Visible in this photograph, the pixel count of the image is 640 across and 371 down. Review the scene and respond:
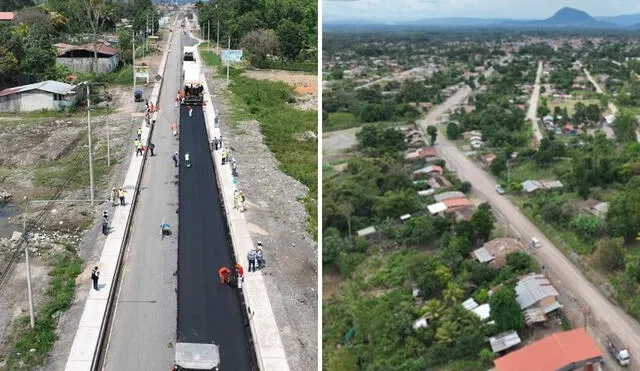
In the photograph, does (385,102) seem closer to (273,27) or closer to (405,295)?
(405,295)

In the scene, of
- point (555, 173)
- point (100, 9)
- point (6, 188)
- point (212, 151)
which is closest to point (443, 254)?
point (555, 173)

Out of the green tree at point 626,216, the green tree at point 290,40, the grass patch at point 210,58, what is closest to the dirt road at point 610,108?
the green tree at point 626,216

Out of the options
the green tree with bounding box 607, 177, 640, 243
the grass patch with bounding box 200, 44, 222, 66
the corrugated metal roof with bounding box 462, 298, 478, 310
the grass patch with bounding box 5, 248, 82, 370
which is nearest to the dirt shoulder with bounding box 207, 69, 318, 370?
the corrugated metal roof with bounding box 462, 298, 478, 310

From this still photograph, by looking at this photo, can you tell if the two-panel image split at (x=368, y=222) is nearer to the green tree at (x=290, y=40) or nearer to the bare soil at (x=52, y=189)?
the bare soil at (x=52, y=189)

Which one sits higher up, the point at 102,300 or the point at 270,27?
the point at 270,27

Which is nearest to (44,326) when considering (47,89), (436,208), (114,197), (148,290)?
(148,290)

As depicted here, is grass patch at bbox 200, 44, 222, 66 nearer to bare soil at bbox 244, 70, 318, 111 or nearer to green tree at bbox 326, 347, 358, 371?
bare soil at bbox 244, 70, 318, 111

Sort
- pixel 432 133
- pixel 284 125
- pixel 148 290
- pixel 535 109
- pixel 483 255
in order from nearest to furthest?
1. pixel 148 290
2. pixel 483 255
3. pixel 432 133
4. pixel 535 109
5. pixel 284 125

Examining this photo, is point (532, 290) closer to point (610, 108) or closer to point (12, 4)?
point (610, 108)
